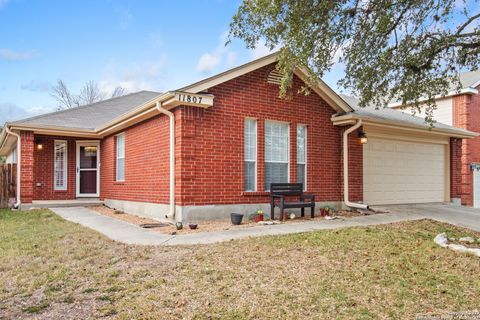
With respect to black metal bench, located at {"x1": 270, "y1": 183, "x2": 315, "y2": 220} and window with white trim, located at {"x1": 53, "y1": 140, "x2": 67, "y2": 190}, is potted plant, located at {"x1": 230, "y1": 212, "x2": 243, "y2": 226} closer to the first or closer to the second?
black metal bench, located at {"x1": 270, "y1": 183, "x2": 315, "y2": 220}

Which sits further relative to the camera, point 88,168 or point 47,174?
point 88,168

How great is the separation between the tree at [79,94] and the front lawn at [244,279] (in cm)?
3425

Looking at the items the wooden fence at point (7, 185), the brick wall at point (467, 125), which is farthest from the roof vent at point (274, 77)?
the brick wall at point (467, 125)

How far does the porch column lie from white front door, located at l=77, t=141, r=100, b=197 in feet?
6.53

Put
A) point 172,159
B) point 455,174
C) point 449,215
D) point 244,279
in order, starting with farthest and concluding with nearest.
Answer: point 455,174 < point 449,215 < point 172,159 < point 244,279

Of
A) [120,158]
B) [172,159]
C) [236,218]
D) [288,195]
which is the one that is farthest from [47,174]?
[288,195]

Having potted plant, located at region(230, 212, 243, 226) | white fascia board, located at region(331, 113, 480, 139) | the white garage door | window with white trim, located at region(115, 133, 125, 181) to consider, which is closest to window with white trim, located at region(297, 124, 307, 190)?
white fascia board, located at region(331, 113, 480, 139)

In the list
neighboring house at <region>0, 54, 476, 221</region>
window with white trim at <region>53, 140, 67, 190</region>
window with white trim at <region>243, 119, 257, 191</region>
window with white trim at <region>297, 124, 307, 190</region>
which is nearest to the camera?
neighboring house at <region>0, 54, 476, 221</region>

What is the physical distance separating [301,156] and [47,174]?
9.59m

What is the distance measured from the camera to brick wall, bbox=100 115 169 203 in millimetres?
9578

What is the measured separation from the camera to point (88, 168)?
1472cm

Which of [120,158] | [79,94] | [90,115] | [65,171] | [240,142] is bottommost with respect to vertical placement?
[65,171]

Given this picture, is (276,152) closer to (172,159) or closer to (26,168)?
(172,159)

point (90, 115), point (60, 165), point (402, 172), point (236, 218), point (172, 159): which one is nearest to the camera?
point (236, 218)
